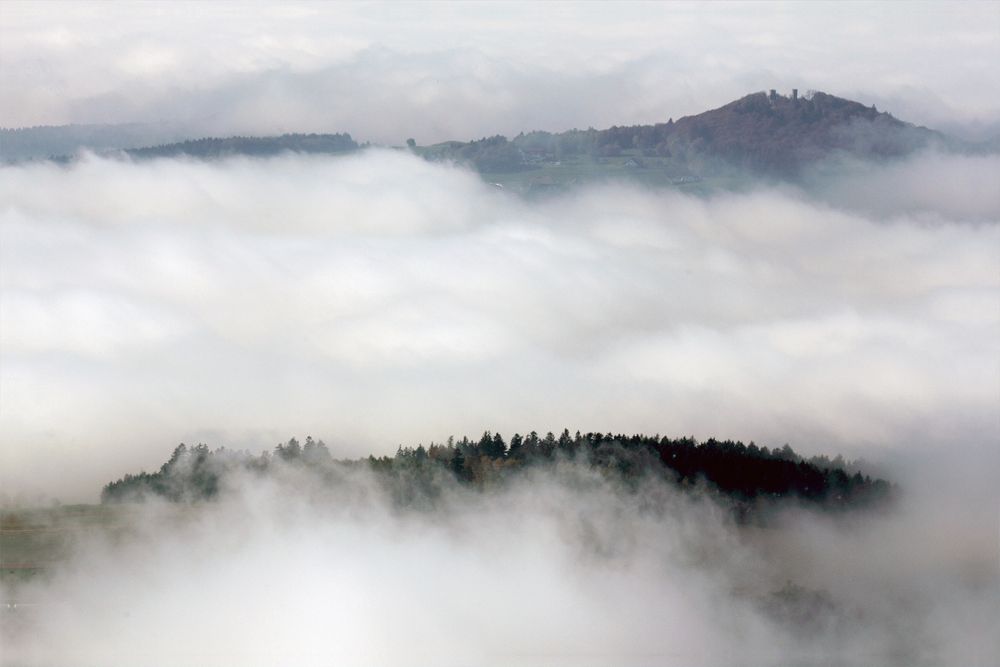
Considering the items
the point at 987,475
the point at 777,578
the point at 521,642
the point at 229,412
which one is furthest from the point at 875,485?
the point at 229,412

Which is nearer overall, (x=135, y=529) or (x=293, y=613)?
(x=293, y=613)

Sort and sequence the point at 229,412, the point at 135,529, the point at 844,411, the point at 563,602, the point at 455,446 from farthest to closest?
1. the point at 844,411
2. the point at 229,412
3. the point at 455,446
4. the point at 135,529
5. the point at 563,602

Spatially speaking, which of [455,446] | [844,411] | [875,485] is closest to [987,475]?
[875,485]

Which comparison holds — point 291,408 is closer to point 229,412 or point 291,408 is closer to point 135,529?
point 229,412

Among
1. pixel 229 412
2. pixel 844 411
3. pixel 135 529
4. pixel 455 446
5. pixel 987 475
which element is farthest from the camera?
pixel 844 411

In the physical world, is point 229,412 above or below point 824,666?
above

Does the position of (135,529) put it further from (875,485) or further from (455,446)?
(875,485)
